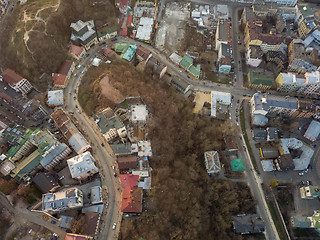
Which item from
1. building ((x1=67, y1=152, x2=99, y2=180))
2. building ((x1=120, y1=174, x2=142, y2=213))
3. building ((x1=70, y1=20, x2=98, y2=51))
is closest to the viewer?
building ((x1=120, y1=174, x2=142, y2=213))

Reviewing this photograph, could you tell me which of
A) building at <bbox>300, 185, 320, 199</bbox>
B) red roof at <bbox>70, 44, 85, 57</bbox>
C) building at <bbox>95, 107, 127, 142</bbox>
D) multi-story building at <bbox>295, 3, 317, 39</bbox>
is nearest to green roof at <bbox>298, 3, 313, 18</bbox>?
multi-story building at <bbox>295, 3, 317, 39</bbox>

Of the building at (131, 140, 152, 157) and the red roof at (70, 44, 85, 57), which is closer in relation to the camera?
the building at (131, 140, 152, 157)

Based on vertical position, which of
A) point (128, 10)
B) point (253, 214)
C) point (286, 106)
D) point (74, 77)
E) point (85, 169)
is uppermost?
point (128, 10)

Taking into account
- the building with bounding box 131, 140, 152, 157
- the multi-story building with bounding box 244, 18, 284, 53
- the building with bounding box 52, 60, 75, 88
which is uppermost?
the multi-story building with bounding box 244, 18, 284, 53

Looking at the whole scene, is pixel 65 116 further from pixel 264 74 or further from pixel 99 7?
pixel 264 74

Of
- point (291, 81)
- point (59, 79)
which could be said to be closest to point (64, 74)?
point (59, 79)

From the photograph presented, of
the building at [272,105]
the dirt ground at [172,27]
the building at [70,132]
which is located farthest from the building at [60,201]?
the dirt ground at [172,27]

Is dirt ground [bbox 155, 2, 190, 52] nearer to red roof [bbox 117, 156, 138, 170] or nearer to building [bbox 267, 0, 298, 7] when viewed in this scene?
building [bbox 267, 0, 298, 7]

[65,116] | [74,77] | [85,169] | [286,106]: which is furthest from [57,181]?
[286,106]
